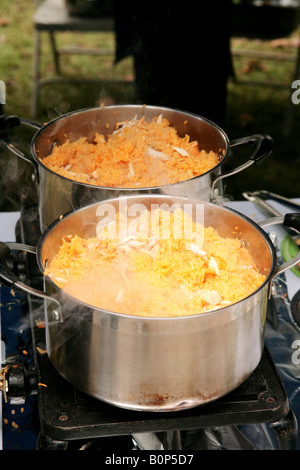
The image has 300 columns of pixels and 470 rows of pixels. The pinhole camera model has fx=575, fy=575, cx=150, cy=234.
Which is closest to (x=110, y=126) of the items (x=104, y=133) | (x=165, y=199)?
(x=104, y=133)

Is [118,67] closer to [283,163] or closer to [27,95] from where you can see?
[27,95]

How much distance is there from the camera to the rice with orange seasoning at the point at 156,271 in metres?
1.10

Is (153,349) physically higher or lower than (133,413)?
higher

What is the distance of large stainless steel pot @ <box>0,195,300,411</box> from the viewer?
0.97 meters

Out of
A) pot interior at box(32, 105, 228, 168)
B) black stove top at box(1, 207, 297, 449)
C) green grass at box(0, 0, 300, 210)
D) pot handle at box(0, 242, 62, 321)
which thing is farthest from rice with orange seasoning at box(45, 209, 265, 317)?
green grass at box(0, 0, 300, 210)

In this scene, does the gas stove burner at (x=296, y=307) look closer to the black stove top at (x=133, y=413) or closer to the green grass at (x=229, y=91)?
the black stove top at (x=133, y=413)

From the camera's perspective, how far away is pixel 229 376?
107cm

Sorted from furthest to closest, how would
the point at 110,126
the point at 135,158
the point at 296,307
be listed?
the point at 110,126, the point at 135,158, the point at 296,307

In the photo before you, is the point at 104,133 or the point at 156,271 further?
the point at 104,133

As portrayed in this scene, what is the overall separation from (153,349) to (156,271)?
225 mm

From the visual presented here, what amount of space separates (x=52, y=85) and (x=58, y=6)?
29.9 inches

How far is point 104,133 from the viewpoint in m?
1.85

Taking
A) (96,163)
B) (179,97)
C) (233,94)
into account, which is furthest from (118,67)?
(96,163)

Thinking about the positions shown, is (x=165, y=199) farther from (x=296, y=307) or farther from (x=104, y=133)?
(x=104, y=133)
